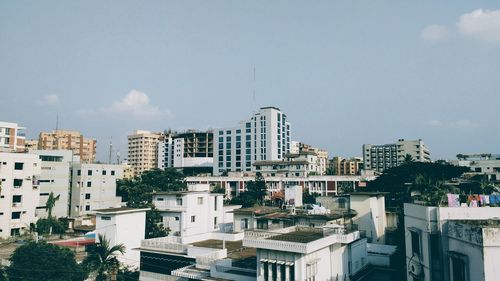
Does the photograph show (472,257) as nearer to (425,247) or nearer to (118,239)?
(425,247)

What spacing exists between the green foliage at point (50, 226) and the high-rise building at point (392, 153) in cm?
12994

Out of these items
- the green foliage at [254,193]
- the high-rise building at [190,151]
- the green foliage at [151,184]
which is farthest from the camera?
the high-rise building at [190,151]

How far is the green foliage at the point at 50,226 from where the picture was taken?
70.9 metres

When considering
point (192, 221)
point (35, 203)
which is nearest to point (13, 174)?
point (35, 203)

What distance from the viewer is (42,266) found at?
37.4 m

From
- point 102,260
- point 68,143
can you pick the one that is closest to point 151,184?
point 102,260

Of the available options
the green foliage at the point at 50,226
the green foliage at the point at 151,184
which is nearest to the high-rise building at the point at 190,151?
the green foliage at the point at 151,184

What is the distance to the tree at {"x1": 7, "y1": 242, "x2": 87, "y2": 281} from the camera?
37281mm

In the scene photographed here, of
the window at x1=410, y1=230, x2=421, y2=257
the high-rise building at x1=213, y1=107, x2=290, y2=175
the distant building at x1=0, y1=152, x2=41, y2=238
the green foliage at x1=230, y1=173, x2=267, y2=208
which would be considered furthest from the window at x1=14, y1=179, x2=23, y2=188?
the high-rise building at x1=213, y1=107, x2=290, y2=175

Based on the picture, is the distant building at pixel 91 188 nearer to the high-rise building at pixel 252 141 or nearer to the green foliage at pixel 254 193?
the green foliage at pixel 254 193

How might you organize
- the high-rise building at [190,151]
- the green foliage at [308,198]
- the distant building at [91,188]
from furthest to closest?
the high-rise building at [190,151]
the green foliage at [308,198]
the distant building at [91,188]

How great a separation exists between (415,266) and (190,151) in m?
151

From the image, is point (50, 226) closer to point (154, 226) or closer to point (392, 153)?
point (154, 226)

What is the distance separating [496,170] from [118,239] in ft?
333
